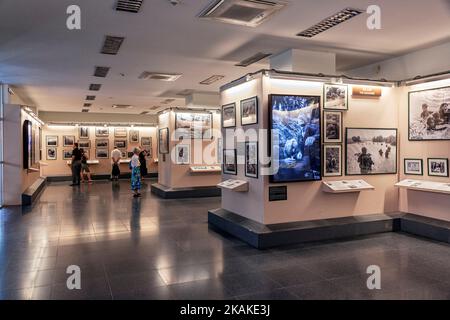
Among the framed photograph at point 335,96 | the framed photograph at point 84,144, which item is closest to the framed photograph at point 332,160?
the framed photograph at point 335,96

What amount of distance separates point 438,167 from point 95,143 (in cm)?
1688

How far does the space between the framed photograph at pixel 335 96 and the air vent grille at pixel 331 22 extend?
3.32ft

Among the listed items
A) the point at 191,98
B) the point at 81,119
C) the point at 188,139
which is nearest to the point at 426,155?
the point at 188,139

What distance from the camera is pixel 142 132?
66.0 ft

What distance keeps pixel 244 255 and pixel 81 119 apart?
56.1ft

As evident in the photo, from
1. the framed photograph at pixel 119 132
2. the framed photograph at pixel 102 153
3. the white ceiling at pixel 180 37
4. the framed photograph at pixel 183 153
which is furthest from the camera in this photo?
the framed photograph at pixel 119 132

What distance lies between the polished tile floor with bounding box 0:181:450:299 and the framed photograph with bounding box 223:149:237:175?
4.10 feet

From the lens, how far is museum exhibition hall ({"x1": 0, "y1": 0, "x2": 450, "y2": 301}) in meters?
4.53

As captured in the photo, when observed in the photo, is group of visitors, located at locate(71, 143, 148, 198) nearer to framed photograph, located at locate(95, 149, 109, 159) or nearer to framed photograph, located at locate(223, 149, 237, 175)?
framed photograph, located at locate(95, 149, 109, 159)

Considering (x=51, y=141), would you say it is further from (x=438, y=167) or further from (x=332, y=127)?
(x=438, y=167)

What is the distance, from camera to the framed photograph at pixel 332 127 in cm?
662

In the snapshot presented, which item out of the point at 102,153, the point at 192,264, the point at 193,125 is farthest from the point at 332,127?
the point at 102,153

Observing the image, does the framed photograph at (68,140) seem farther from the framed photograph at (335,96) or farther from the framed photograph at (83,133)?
the framed photograph at (335,96)
